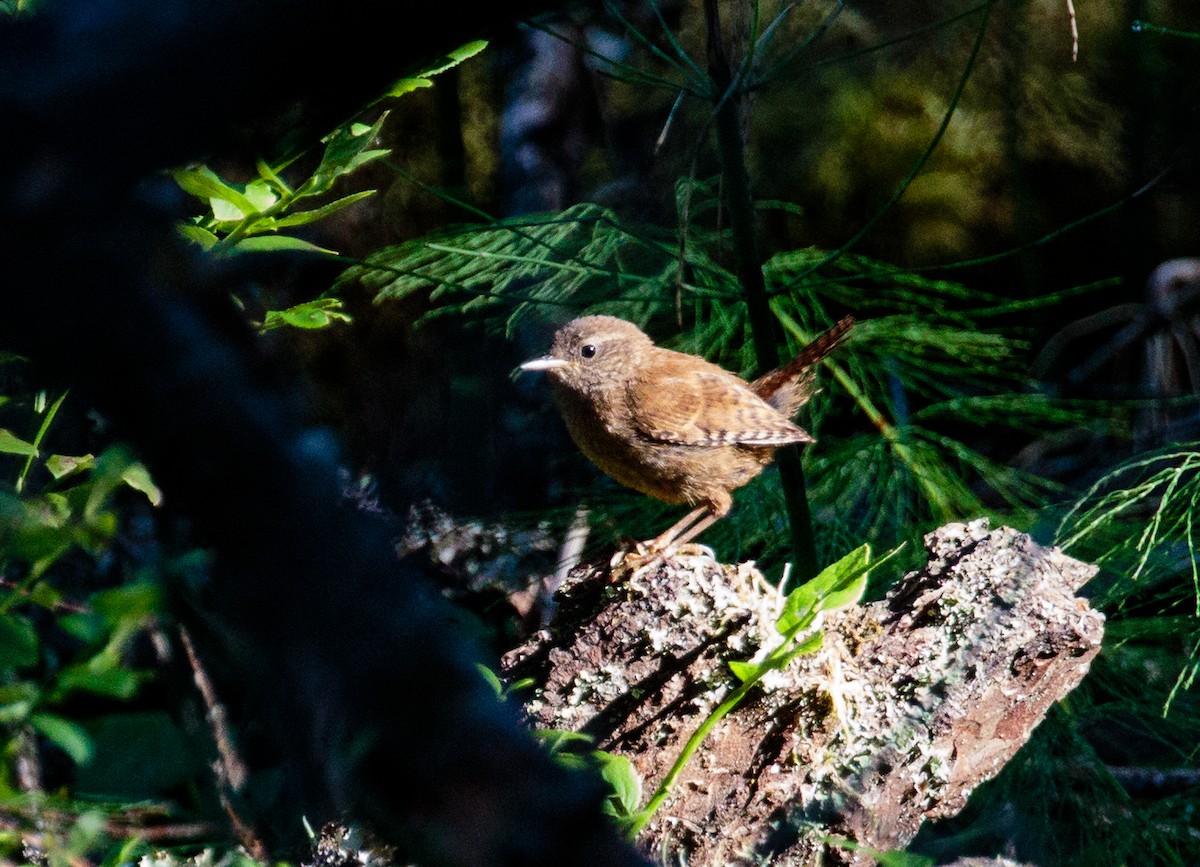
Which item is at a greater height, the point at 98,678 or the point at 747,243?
the point at 98,678

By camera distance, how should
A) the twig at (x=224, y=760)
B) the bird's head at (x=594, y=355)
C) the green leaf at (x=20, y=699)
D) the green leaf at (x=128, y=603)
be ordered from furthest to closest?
the bird's head at (x=594, y=355) → the twig at (x=224, y=760) → the green leaf at (x=20, y=699) → the green leaf at (x=128, y=603)

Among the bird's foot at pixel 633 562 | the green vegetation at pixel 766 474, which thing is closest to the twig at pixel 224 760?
the green vegetation at pixel 766 474

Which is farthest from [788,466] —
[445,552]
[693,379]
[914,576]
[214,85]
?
[214,85]

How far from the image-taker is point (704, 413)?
8.77ft

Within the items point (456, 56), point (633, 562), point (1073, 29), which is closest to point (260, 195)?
point (456, 56)

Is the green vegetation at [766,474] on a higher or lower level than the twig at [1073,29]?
lower

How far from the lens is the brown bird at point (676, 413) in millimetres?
2646

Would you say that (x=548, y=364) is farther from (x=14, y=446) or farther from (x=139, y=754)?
(x=14, y=446)

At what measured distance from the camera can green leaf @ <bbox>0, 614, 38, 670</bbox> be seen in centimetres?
104

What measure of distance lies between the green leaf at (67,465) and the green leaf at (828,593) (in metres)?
1.06

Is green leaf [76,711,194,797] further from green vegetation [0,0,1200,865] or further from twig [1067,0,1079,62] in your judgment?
twig [1067,0,1079,62]

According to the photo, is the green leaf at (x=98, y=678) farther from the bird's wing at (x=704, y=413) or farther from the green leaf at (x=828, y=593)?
the bird's wing at (x=704, y=413)

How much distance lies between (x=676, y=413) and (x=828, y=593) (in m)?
0.96

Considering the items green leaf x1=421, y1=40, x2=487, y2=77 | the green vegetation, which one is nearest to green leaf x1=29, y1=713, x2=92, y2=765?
the green vegetation
